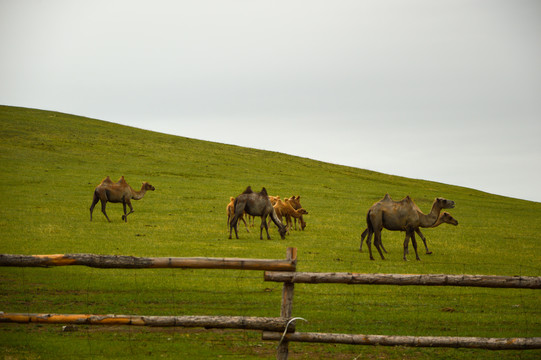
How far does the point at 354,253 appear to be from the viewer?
2261cm

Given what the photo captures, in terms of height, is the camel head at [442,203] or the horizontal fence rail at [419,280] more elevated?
the camel head at [442,203]

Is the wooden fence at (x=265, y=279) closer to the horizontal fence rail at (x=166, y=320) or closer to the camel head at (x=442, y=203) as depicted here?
the horizontal fence rail at (x=166, y=320)

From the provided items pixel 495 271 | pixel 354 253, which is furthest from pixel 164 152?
pixel 495 271

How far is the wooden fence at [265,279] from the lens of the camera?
8789 mm

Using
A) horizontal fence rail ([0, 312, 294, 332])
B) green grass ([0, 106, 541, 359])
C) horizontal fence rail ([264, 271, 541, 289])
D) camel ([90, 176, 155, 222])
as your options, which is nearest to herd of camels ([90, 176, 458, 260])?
camel ([90, 176, 155, 222])

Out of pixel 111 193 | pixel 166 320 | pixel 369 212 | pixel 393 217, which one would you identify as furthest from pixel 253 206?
pixel 166 320

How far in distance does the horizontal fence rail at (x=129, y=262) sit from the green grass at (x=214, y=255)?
2.09m

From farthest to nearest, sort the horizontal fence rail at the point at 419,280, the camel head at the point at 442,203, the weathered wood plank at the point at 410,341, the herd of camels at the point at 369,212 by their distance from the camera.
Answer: the camel head at the point at 442,203 → the herd of camels at the point at 369,212 → the weathered wood plank at the point at 410,341 → the horizontal fence rail at the point at 419,280

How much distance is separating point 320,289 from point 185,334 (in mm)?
5380

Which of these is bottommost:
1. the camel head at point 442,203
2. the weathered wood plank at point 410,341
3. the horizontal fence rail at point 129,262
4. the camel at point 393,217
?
the weathered wood plank at point 410,341

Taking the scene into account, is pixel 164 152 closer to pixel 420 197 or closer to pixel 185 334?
pixel 420 197

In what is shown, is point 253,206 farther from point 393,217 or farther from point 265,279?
point 265,279

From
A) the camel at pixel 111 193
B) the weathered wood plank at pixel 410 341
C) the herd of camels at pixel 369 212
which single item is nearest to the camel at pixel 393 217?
the herd of camels at pixel 369 212

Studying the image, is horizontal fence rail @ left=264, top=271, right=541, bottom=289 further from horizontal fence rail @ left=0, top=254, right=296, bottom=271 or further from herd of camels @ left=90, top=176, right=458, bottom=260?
herd of camels @ left=90, top=176, right=458, bottom=260
